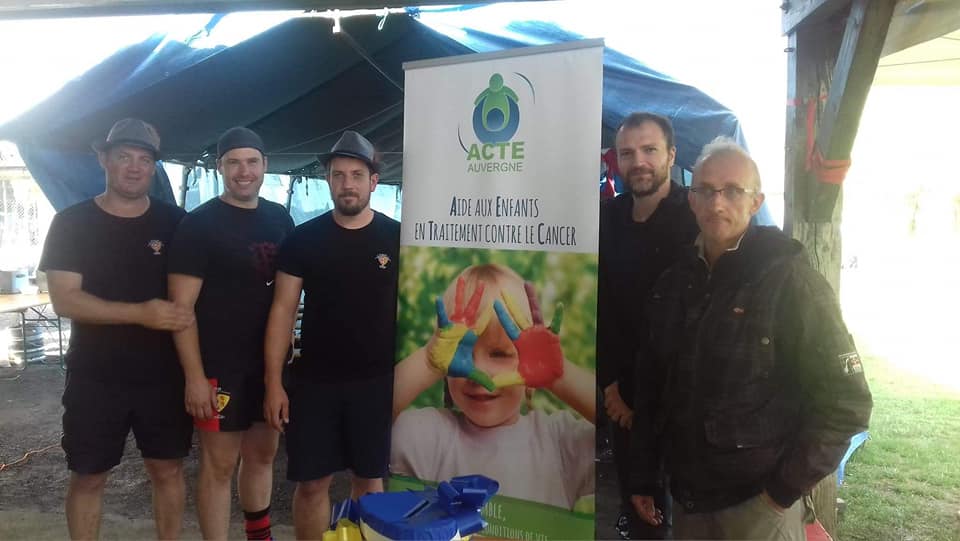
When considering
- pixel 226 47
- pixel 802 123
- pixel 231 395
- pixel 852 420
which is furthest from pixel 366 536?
pixel 226 47

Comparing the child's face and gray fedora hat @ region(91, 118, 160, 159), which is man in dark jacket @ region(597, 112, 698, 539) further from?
gray fedora hat @ region(91, 118, 160, 159)

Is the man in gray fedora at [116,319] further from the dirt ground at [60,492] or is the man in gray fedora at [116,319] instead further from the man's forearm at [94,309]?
the dirt ground at [60,492]

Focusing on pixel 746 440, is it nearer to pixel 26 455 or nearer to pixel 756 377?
pixel 756 377

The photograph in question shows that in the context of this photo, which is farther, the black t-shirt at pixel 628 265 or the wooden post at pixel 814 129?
the wooden post at pixel 814 129

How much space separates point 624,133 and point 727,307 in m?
0.69

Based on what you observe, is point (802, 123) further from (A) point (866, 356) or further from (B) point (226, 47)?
(A) point (866, 356)

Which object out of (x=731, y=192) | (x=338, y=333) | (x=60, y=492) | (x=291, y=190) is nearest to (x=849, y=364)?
(x=731, y=192)

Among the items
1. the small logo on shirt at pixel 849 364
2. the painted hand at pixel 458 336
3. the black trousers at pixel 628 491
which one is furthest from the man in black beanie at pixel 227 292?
the small logo on shirt at pixel 849 364

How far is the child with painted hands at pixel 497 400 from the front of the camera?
7.29ft

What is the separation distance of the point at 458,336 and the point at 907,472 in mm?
3355

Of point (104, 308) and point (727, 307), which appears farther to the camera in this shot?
point (104, 308)

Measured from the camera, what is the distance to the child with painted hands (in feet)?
7.29

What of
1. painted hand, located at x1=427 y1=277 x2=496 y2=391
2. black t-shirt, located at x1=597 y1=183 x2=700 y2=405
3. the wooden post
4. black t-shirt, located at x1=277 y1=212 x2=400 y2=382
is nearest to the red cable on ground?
black t-shirt, located at x1=277 y1=212 x2=400 y2=382

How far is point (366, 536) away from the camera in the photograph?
51.3 inches
